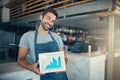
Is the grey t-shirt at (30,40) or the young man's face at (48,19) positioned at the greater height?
the young man's face at (48,19)

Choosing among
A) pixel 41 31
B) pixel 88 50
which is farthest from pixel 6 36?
pixel 41 31

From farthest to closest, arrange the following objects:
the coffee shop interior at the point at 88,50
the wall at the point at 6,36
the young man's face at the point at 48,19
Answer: the wall at the point at 6,36 → the coffee shop interior at the point at 88,50 → the young man's face at the point at 48,19

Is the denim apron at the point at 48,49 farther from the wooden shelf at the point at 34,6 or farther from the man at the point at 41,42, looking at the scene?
the wooden shelf at the point at 34,6

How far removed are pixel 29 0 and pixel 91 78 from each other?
255 cm

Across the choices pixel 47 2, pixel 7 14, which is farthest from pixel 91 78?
pixel 7 14

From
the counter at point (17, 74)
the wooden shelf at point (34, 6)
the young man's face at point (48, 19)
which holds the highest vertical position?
the wooden shelf at point (34, 6)

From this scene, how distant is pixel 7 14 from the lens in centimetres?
523

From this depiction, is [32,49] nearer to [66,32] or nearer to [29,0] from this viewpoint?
[29,0]

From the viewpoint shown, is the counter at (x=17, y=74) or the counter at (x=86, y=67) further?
the counter at (x=86, y=67)

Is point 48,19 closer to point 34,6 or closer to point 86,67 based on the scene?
point 86,67

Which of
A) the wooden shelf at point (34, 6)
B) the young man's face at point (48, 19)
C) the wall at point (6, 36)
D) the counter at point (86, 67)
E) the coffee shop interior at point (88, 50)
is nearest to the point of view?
the young man's face at point (48, 19)

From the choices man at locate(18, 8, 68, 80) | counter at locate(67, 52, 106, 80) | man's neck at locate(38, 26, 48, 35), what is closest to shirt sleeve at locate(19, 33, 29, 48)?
man at locate(18, 8, 68, 80)

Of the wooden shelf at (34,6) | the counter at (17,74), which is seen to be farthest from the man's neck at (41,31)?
the wooden shelf at (34,6)

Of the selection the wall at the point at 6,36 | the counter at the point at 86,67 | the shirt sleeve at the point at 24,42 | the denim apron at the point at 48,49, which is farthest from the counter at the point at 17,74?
the wall at the point at 6,36
